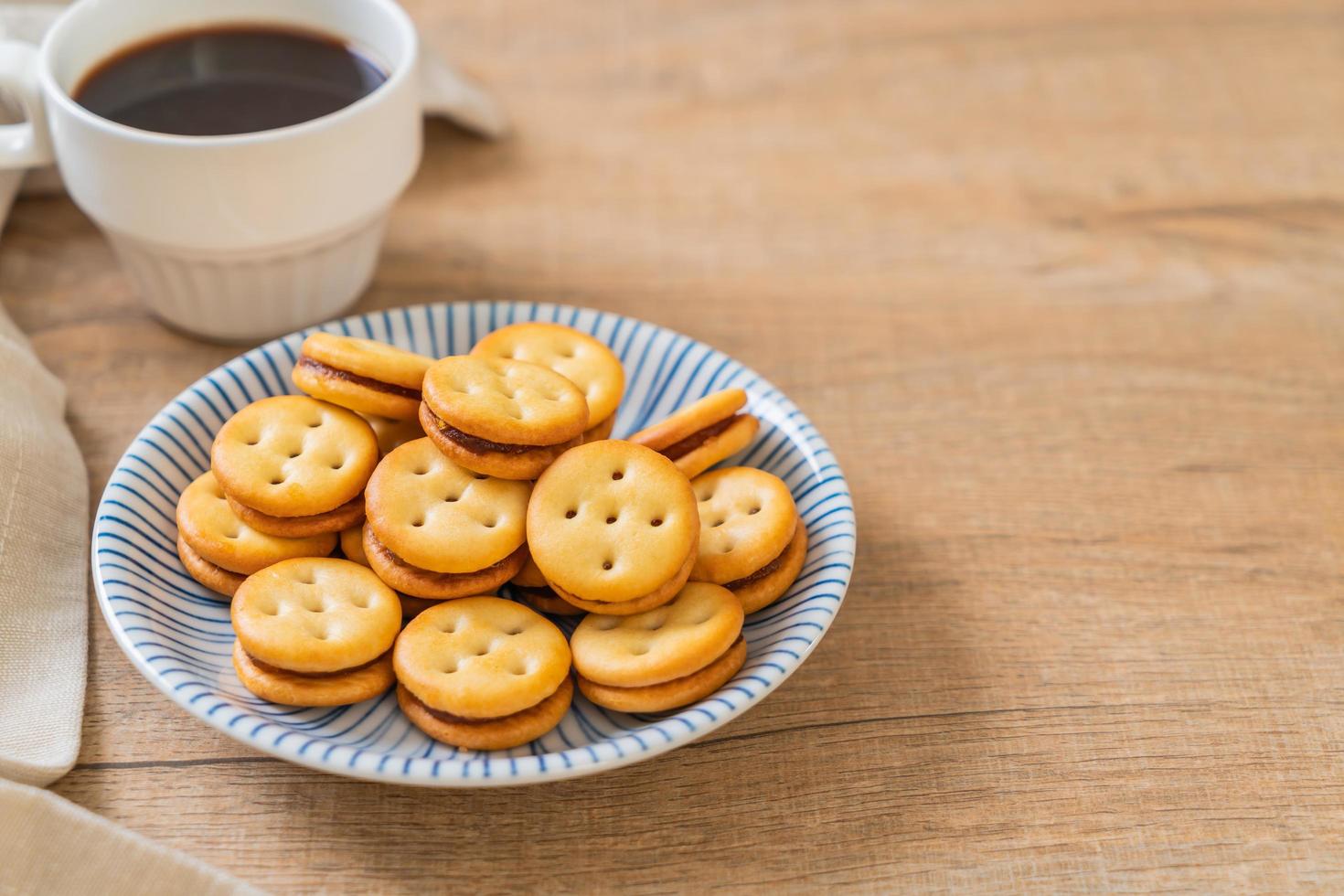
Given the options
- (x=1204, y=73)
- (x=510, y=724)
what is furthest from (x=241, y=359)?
(x=1204, y=73)

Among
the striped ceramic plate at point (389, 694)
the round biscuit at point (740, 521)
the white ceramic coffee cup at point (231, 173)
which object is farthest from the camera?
the white ceramic coffee cup at point (231, 173)

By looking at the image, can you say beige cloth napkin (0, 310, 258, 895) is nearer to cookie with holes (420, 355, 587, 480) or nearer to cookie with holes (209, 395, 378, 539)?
cookie with holes (209, 395, 378, 539)

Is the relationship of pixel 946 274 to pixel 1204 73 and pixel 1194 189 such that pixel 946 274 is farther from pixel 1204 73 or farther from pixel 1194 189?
pixel 1204 73

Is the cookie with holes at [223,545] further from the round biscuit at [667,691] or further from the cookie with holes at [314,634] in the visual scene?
the round biscuit at [667,691]

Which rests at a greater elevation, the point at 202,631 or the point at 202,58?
the point at 202,58

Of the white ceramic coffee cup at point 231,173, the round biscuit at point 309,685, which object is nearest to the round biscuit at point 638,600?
the round biscuit at point 309,685

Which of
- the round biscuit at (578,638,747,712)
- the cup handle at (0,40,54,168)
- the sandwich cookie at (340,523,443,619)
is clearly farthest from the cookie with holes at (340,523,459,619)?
the cup handle at (0,40,54,168)

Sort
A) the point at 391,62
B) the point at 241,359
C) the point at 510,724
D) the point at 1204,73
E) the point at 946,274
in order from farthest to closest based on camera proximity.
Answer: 1. the point at 1204,73
2. the point at 946,274
3. the point at 391,62
4. the point at 241,359
5. the point at 510,724
